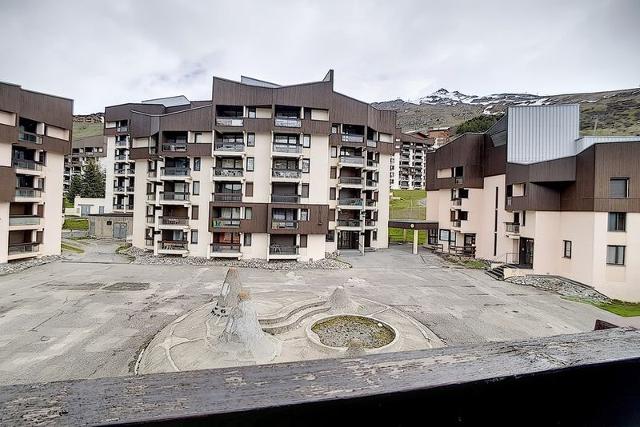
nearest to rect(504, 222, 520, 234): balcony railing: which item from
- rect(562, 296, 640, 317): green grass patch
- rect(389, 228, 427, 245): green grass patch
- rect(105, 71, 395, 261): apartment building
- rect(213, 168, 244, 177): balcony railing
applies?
rect(562, 296, 640, 317): green grass patch

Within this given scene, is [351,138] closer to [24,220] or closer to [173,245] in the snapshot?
[173,245]

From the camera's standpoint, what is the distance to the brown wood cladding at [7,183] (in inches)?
1068

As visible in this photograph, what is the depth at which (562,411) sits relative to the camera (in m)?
1.57

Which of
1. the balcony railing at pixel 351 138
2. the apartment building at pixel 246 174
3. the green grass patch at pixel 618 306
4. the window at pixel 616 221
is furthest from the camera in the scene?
the balcony railing at pixel 351 138

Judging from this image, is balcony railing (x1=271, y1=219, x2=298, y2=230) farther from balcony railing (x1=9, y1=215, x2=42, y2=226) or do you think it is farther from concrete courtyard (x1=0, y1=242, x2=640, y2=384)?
balcony railing (x1=9, y1=215, x2=42, y2=226)

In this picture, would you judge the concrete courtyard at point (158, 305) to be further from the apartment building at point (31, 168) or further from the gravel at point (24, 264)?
the apartment building at point (31, 168)

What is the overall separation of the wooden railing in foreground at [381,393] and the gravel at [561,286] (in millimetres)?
27759

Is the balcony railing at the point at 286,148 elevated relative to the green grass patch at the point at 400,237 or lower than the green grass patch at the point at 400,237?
elevated

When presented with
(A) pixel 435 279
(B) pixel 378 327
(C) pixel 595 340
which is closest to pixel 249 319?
(B) pixel 378 327

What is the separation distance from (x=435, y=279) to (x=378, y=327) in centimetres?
1352

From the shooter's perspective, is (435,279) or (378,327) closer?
(378,327)

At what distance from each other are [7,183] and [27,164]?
134 inches

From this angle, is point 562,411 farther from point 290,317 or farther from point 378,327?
point 290,317

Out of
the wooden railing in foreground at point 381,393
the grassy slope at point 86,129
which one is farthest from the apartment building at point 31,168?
the grassy slope at point 86,129
